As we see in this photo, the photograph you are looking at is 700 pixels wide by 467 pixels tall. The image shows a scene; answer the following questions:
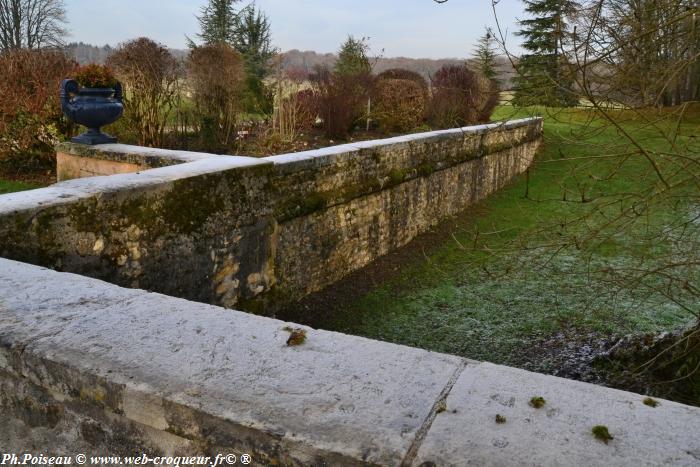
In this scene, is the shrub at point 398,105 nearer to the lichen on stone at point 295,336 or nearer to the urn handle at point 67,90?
the urn handle at point 67,90

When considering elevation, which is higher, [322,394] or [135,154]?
[135,154]

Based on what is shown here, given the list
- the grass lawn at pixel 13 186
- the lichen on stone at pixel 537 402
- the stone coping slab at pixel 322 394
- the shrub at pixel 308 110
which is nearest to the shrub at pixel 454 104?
the shrub at pixel 308 110

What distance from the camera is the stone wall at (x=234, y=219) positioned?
133 inches

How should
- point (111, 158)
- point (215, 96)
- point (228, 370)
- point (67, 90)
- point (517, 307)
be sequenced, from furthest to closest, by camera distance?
point (215, 96) < point (67, 90) < point (111, 158) < point (517, 307) < point (228, 370)

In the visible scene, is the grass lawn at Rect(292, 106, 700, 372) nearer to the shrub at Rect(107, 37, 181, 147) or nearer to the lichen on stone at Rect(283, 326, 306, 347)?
the lichen on stone at Rect(283, 326, 306, 347)

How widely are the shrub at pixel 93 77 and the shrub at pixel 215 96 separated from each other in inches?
164

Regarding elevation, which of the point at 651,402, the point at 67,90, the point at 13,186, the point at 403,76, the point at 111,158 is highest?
the point at 403,76

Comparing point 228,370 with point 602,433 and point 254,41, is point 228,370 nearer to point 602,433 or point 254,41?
point 602,433

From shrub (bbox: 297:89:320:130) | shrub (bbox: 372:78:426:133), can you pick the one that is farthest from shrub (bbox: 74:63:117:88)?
shrub (bbox: 372:78:426:133)

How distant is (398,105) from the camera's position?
1492cm

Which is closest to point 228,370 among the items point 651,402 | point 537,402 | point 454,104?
point 537,402

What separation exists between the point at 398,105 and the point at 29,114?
8.72 metres

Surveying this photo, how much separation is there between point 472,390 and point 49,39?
36.6m

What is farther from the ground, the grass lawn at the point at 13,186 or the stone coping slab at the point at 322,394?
the stone coping slab at the point at 322,394
